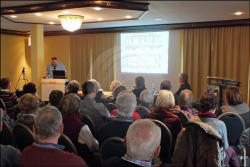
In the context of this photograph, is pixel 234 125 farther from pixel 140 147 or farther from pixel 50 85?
pixel 50 85

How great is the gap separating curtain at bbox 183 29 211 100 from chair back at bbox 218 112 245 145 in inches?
164

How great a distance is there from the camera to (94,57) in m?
8.85

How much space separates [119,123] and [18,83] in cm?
884

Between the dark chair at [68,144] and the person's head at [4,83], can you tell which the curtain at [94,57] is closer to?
the person's head at [4,83]

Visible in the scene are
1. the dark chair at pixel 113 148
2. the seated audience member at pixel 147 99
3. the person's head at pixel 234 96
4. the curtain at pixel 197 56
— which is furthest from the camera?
the curtain at pixel 197 56

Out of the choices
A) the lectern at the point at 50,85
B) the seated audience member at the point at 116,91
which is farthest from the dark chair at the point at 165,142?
the lectern at the point at 50,85

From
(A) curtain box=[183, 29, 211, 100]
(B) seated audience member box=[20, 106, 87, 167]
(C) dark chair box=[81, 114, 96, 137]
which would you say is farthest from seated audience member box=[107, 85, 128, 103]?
(A) curtain box=[183, 29, 211, 100]

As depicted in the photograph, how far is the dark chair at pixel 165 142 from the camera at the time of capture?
2492mm

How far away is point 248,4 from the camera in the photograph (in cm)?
446

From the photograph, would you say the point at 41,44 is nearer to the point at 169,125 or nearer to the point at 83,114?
the point at 83,114

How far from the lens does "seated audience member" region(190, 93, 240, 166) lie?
2.26 meters

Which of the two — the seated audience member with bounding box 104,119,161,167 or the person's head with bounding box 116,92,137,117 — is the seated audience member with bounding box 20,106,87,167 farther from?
the person's head with bounding box 116,92,137,117

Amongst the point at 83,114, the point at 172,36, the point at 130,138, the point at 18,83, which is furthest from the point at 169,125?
the point at 18,83

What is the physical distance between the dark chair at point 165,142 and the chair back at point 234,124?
2.83 ft
